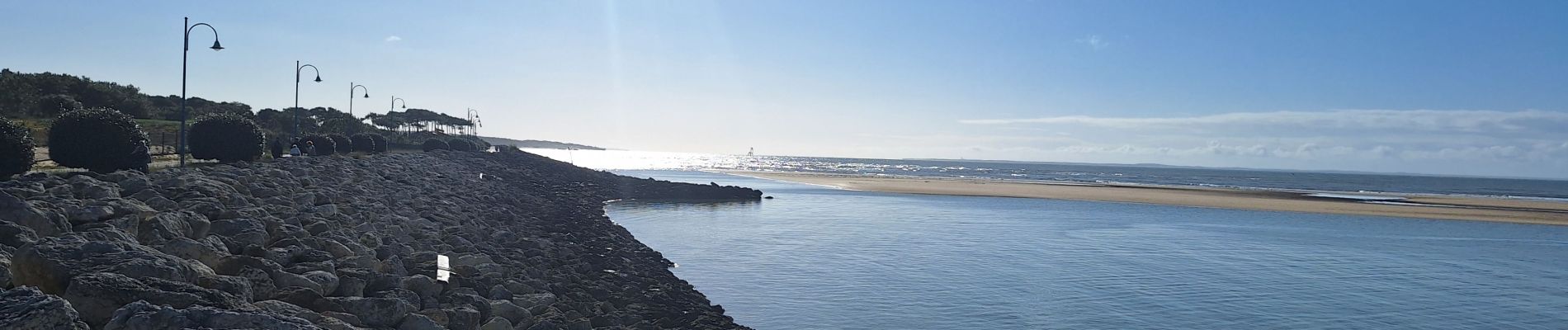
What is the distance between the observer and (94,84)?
2206 inches

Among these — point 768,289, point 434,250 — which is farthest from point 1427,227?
point 434,250

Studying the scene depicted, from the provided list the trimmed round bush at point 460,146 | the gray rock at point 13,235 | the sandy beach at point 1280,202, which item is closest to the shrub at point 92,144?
the gray rock at point 13,235

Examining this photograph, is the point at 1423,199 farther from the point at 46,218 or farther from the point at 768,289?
the point at 46,218

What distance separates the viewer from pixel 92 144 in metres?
17.8

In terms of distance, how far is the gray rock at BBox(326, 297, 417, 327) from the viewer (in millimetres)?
8578

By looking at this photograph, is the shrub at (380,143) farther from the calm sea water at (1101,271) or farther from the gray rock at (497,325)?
the gray rock at (497,325)

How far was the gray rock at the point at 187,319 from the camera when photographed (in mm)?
6141

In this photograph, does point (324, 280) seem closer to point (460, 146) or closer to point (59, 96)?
point (59, 96)

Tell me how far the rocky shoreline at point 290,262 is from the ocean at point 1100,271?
2544 mm

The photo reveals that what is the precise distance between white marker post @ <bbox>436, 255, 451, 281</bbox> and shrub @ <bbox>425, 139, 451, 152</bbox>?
53371 mm

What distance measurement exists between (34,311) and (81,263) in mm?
2028

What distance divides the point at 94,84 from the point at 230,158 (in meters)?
40.5

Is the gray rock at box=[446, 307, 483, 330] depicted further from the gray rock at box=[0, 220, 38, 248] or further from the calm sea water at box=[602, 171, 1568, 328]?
the calm sea water at box=[602, 171, 1568, 328]

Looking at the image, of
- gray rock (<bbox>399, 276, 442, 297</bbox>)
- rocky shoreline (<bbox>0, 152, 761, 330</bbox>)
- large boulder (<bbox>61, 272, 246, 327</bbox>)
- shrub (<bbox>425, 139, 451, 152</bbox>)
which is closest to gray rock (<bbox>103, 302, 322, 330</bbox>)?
rocky shoreline (<bbox>0, 152, 761, 330</bbox>)
